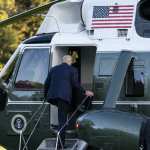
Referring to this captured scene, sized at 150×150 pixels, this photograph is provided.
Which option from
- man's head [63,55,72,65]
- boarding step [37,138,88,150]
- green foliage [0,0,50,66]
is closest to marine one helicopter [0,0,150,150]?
boarding step [37,138,88,150]

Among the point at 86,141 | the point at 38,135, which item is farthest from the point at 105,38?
the point at 86,141

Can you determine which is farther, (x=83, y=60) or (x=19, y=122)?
(x=83, y=60)

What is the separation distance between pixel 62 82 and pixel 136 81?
49.4 inches

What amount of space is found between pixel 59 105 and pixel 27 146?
3.83 ft

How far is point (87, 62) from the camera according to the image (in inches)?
456

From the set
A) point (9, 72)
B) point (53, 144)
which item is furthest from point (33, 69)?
point (53, 144)

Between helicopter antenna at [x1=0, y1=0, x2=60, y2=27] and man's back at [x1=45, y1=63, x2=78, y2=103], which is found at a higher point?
helicopter antenna at [x1=0, y1=0, x2=60, y2=27]

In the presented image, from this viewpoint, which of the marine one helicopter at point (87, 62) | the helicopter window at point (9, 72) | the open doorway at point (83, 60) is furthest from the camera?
the helicopter window at point (9, 72)

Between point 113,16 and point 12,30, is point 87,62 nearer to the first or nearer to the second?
point 113,16

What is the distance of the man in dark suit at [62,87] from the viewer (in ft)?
33.8

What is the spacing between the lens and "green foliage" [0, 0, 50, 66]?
25.2 metres

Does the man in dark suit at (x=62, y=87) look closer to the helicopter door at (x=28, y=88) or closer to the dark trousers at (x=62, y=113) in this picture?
the dark trousers at (x=62, y=113)

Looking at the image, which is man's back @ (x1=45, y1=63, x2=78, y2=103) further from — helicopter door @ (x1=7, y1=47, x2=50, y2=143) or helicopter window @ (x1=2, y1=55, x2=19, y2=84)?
helicopter window @ (x1=2, y1=55, x2=19, y2=84)

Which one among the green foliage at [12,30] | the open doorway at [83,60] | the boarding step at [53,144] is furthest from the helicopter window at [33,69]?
the green foliage at [12,30]
